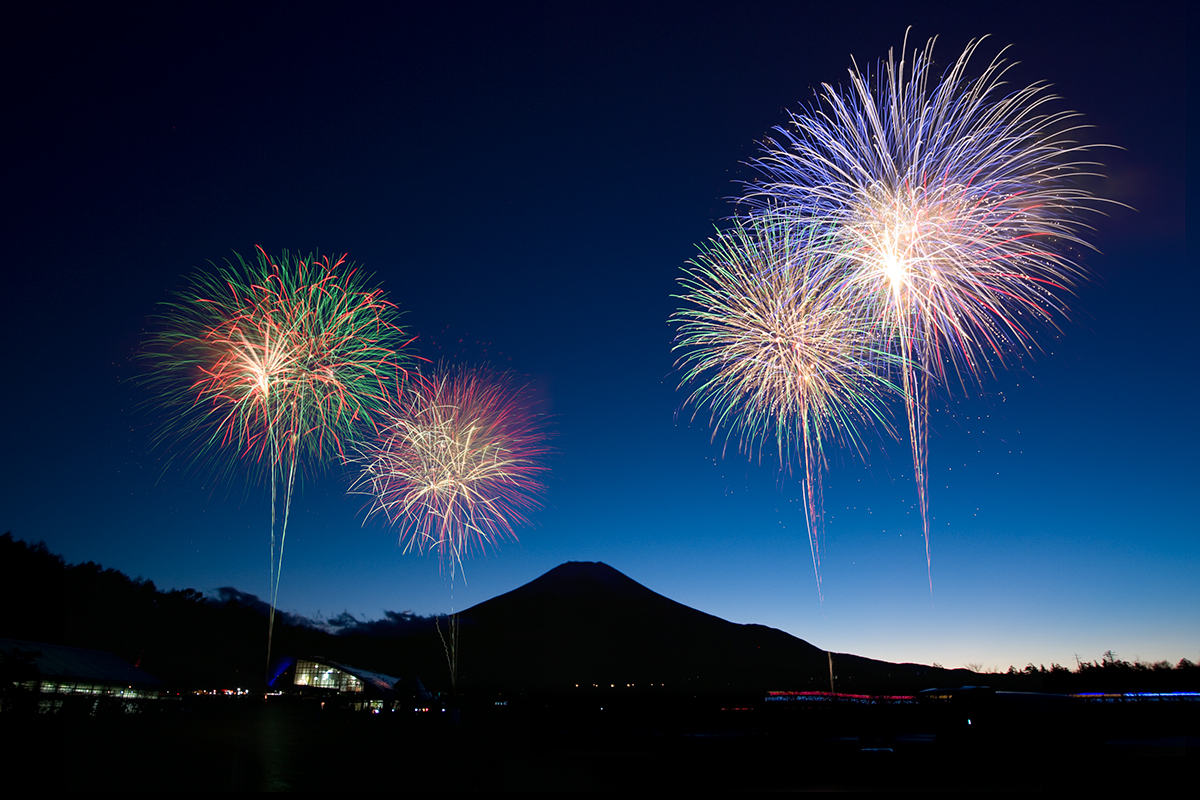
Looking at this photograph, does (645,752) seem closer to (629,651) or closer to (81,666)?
(81,666)

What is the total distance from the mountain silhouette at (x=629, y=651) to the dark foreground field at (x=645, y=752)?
109m

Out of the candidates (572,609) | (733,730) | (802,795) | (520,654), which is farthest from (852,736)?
(572,609)

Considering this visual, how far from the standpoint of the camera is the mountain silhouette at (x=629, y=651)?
5901 inches

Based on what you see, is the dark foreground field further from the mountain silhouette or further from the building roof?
the mountain silhouette

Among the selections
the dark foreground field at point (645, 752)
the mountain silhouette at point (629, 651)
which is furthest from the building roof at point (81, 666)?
the mountain silhouette at point (629, 651)

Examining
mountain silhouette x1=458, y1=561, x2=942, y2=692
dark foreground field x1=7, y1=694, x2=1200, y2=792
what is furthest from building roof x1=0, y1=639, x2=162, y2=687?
mountain silhouette x1=458, y1=561, x2=942, y2=692

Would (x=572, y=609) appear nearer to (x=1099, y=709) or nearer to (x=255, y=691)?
(x=255, y=691)

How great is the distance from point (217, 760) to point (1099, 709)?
3823 centimetres

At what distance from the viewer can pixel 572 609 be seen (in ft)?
619

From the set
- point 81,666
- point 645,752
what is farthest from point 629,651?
point 645,752

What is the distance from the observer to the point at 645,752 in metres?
24.0

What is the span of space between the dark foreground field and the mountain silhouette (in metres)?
109

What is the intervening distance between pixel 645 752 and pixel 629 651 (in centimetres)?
15087

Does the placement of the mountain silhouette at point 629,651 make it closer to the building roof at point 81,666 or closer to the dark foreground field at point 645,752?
the building roof at point 81,666
